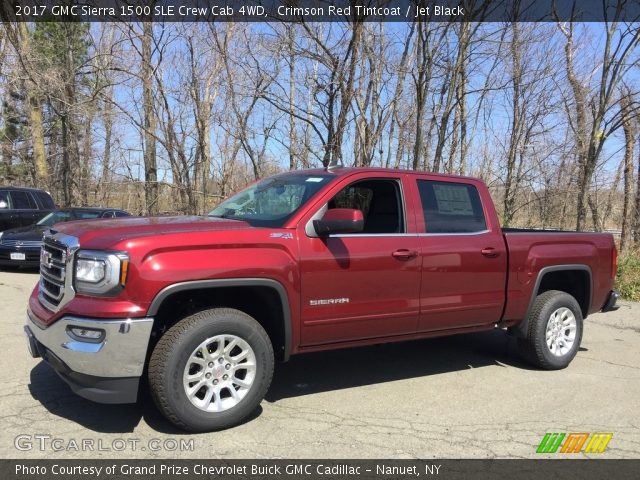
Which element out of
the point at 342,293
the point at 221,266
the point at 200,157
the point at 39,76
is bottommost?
the point at 342,293

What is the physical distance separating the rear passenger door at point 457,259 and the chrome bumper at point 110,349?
2485 millimetres

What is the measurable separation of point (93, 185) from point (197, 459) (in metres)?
25.5

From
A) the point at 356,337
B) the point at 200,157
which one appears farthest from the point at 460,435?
the point at 200,157

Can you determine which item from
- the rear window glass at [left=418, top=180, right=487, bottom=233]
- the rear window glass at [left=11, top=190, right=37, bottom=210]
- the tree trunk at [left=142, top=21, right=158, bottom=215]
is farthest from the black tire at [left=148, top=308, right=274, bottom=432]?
the rear window glass at [left=11, top=190, right=37, bottom=210]

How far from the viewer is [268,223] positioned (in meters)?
4.41

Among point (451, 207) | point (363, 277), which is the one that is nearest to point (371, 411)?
point (363, 277)

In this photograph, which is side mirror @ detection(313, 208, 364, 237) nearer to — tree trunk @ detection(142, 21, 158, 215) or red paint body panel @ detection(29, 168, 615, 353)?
red paint body panel @ detection(29, 168, 615, 353)

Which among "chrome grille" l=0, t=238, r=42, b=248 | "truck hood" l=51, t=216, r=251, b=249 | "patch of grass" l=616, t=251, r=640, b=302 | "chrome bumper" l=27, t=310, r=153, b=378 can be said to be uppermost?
"truck hood" l=51, t=216, r=251, b=249

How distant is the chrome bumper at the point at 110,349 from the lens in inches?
138

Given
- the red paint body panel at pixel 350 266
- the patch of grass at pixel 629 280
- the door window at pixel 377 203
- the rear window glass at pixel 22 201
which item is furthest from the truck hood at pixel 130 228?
the rear window glass at pixel 22 201

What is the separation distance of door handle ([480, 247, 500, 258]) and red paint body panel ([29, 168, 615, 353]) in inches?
0.5

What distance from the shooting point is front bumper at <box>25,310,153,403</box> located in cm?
351
